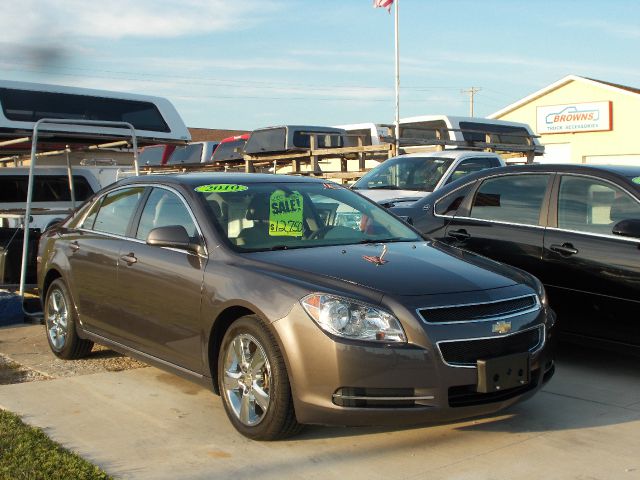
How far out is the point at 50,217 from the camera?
10156 millimetres

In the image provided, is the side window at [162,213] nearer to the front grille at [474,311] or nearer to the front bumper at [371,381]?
the front bumper at [371,381]

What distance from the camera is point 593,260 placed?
20.6ft

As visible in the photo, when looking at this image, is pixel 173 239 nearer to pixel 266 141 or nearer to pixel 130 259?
pixel 130 259

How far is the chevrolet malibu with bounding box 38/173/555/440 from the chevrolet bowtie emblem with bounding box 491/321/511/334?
11 millimetres

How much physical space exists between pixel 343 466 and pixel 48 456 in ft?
5.19

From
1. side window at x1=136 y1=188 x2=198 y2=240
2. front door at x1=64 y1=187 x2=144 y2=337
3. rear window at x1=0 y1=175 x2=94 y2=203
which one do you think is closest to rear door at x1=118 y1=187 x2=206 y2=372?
side window at x1=136 y1=188 x2=198 y2=240

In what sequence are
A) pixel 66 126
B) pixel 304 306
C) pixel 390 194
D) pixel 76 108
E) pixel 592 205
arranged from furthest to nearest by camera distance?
pixel 390 194, pixel 76 108, pixel 66 126, pixel 592 205, pixel 304 306

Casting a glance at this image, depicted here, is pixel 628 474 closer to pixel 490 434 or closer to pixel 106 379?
pixel 490 434

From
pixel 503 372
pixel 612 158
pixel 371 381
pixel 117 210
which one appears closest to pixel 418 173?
pixel 117 210

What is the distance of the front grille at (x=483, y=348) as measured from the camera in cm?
450

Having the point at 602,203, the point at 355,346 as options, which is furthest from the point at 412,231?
the point at 355,346

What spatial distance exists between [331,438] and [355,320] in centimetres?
83

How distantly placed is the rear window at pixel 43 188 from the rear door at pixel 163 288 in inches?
223

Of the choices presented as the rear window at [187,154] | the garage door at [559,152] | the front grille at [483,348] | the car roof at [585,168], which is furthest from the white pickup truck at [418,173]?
the garage door at [559,152]
